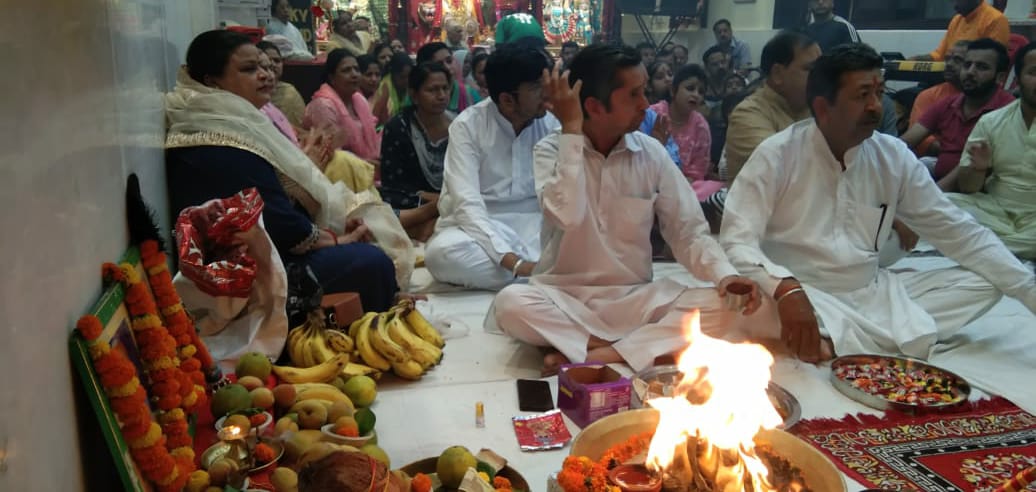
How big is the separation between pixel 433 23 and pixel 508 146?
984 cm

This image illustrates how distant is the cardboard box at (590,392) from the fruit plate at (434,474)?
54cm

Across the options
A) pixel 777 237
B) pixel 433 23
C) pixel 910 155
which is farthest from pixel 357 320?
pixel 433 23

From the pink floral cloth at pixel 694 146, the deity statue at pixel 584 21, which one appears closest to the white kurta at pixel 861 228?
the pink floral cloth at pixel 694 146

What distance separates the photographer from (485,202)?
4633 millimetres

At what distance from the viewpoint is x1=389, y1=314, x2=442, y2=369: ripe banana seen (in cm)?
312

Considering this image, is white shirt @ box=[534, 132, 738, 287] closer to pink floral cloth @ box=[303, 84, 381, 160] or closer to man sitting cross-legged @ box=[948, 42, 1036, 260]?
man sitting cross-legged @ box=[948, 42, 1036, 260]

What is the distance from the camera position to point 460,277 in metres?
4.33

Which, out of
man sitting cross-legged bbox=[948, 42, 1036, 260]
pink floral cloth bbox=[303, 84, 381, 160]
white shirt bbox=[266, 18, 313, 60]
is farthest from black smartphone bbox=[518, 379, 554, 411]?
white shirt bbox=[266, 18, 313, 60]

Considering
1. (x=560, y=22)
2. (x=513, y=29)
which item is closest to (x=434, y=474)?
(x=513, y=29)

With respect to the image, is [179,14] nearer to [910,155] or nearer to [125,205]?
[125,205]

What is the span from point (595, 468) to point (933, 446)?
1478 millimetres

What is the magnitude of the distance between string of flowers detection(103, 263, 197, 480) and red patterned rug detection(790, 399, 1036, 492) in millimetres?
1946

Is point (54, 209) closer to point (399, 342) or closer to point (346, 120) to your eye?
point (399, 342)

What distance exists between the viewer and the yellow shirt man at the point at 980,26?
715cm
